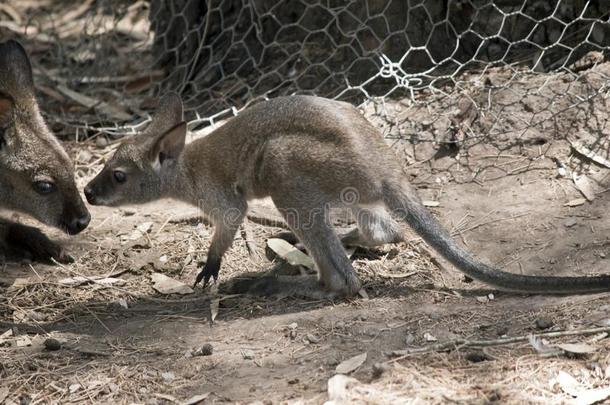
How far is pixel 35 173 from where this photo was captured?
20.2 feet

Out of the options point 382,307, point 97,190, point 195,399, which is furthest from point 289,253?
point 195,399

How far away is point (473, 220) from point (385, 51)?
84.9 inches

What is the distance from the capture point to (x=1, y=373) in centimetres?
499

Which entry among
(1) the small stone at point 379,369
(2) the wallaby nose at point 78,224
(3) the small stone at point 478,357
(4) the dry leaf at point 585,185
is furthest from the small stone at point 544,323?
(2) the wallaby nose at point 78,224

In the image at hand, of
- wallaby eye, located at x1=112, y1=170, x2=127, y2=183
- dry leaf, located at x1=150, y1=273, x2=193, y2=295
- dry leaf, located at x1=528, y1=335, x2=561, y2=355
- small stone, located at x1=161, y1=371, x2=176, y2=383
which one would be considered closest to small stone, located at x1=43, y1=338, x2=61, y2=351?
small stone, located at x1=161, y1=371, x2=176, y2=383

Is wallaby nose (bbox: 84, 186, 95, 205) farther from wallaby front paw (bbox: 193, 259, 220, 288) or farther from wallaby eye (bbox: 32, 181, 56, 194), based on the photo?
wallaby front paw (bbox: 193, 259, 220, 288)

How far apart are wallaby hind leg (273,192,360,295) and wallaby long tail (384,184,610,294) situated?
1.40 feet

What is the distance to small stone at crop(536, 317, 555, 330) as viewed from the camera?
4.88 meters

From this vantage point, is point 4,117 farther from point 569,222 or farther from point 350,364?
point 569,222

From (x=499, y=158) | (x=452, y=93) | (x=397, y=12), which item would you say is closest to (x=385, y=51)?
(x=397, y=12)

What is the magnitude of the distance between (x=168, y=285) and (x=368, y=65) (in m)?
2.90

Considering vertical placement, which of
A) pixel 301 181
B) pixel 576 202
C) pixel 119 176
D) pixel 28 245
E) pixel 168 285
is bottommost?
pixel 168 285

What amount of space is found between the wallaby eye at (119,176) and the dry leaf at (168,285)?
71 centimetres

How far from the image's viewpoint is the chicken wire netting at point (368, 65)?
7.12 meters
